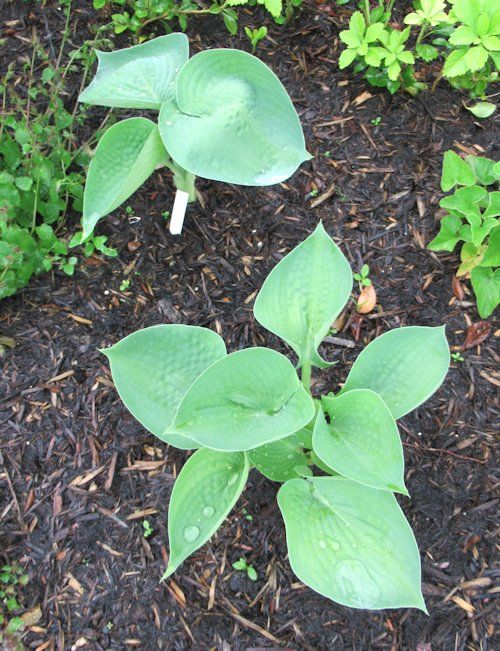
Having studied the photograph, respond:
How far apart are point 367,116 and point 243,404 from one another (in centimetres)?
109

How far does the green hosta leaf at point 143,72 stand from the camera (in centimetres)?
137

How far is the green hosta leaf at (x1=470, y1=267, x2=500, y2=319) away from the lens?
4.93ft

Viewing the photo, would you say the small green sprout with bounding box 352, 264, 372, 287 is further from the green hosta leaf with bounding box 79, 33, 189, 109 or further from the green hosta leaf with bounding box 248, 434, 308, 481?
the green hosta leaf with bounding box 79, 33, 189, 109

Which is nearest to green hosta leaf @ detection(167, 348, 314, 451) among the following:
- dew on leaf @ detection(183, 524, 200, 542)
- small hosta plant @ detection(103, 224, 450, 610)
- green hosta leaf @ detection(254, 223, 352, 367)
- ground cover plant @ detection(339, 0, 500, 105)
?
small hosta plant @ detection(103, 224, 450, 610)

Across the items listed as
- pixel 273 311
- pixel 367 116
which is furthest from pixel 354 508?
pixel 367 116

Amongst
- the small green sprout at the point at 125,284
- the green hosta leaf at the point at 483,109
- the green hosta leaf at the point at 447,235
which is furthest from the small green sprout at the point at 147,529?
the green hosta leaf at the point at 483,109

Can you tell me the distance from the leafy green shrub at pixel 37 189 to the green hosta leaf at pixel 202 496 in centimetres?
67

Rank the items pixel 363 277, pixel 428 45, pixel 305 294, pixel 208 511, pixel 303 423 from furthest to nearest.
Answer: pixel 428 45
pixel 363 277
pixel 305 294
pixel 208 511
pixel 303 423

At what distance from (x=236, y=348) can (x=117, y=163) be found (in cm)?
55

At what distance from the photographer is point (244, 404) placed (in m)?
1.12

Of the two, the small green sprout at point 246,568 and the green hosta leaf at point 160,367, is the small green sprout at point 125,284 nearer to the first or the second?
the green hosta leaf at point 160,367

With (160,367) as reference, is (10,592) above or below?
below

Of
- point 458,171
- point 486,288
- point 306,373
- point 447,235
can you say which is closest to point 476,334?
point 486,288

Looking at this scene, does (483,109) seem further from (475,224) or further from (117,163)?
(117,163)
